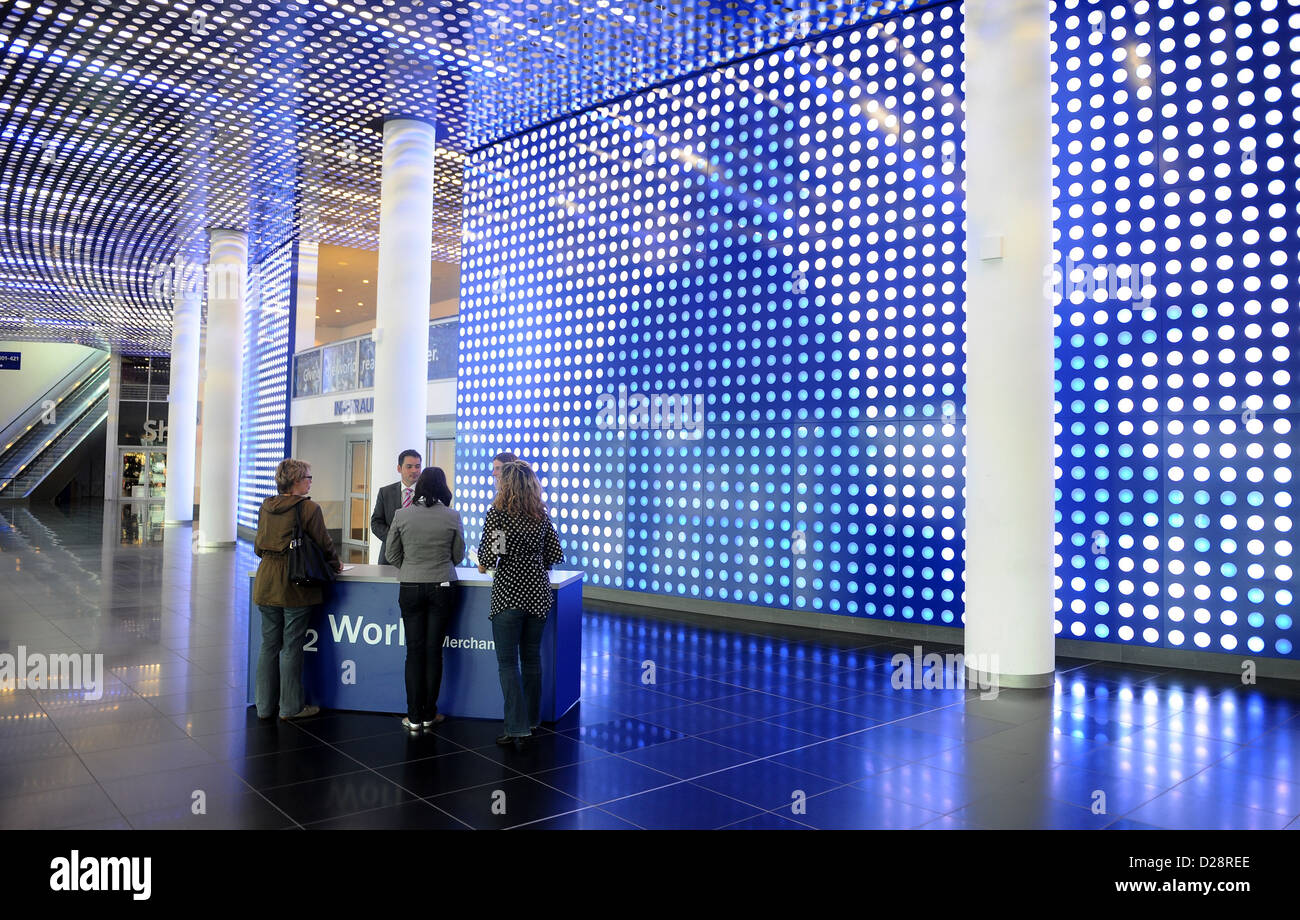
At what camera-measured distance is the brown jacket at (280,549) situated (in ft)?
19.0

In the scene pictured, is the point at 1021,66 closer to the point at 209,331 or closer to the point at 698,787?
the point at 698,787

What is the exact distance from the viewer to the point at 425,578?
5.60m

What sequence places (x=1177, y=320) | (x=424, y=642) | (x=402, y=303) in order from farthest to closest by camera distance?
(x=402, y=303)
(x=1177, y=320)
(x=424, y=642)

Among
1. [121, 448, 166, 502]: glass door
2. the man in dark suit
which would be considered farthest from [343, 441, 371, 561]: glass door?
[121, 448, 166, 502]: glass door

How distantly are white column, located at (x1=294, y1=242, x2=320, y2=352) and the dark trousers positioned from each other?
1514 cm

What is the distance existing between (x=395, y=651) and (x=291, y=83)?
8.09m

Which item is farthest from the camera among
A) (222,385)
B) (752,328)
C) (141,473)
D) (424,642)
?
(141,473)

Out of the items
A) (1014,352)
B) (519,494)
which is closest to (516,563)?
(519,494)

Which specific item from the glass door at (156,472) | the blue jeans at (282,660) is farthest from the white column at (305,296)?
the glass door at (156,472)

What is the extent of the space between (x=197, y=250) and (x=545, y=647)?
17.8 metres

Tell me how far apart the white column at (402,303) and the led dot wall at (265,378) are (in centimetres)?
782

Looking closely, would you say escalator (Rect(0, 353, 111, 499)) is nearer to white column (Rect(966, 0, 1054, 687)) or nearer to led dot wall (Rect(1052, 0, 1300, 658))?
white column (Rect(966, 0, 1054, 687))

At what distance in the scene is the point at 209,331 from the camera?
18281 millimetres

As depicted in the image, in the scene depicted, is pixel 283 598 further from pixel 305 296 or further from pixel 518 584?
pixel 305 296
